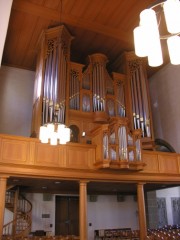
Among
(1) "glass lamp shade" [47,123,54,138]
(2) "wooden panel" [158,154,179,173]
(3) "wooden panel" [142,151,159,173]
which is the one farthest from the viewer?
(2) "wooden panel" [158,154,179,173]

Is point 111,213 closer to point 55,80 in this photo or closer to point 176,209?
point 176,209

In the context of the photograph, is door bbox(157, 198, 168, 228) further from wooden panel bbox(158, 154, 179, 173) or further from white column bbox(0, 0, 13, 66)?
white column bbox(0, 0, 13, 66)

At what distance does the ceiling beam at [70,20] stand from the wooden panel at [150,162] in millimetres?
5558

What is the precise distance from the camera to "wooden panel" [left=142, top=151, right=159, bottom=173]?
34.0ft

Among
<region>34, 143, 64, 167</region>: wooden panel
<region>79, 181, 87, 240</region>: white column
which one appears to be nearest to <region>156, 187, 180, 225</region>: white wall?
<region>79, 181, 87, 240</region>: white column

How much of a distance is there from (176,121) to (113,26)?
5.45 m

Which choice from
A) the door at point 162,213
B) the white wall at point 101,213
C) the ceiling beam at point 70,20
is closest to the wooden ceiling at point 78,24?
the ceiling beam at point 70,20

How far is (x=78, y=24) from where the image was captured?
37.5ft

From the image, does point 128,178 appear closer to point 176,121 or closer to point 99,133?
point 99,133

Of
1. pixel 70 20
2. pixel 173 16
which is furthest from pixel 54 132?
pixel 70 20

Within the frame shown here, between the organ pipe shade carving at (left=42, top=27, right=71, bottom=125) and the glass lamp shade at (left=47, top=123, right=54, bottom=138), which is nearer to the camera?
the glass lamp shade at (left=47, top=123, right=54, bottom=138)

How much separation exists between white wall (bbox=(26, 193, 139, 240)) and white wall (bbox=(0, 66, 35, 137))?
3322 millimetres

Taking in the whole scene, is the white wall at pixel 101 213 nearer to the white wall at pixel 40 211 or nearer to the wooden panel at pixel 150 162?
the white wall at pixel 40 211

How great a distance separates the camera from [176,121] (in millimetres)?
12922
